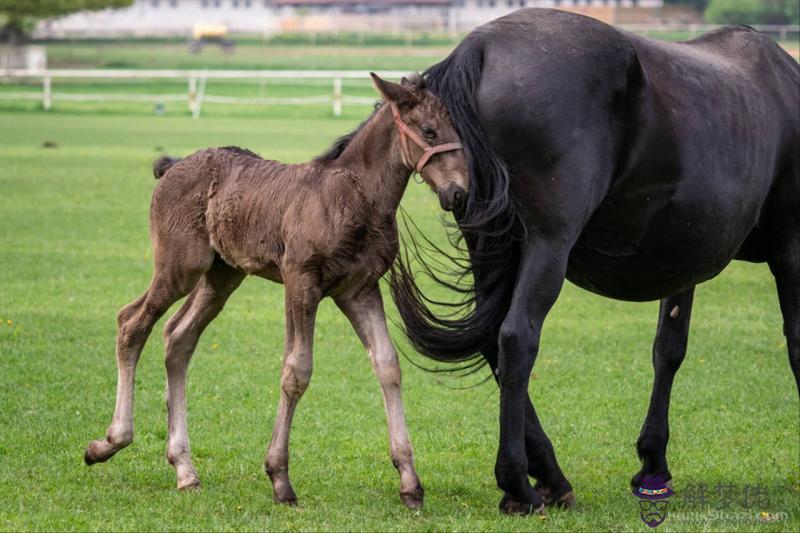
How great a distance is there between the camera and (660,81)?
221 inches

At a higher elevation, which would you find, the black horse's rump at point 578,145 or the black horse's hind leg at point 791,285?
the black horse's rump at point 578,145

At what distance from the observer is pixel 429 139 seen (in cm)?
514

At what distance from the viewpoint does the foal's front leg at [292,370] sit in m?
5.41

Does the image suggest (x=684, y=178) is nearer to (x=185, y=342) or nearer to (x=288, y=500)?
(x=288, y=500)

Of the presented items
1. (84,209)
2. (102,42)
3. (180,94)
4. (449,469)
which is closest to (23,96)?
(180,94)

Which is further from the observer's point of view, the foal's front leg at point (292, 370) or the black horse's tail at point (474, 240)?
the foal's front leg at point (292, 370)

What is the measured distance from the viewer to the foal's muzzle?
5000mm

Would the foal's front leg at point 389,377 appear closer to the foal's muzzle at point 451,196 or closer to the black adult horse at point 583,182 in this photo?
the black adult horse at point 583,182

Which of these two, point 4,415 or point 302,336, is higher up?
point 302,336

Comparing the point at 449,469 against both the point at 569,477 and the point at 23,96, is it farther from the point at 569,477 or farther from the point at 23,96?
the point at 23,96

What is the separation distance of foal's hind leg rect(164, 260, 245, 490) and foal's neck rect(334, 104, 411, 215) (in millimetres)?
1059

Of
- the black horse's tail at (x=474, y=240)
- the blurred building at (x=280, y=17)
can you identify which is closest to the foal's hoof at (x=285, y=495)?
the black horse's tail at (x=474, y=240)

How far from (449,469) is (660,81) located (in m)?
2.31

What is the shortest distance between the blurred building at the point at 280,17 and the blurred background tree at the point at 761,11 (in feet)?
115
